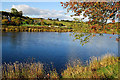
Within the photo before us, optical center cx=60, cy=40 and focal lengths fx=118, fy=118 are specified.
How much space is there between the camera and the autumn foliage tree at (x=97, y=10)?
636cm

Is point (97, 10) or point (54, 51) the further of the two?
point (54, 51)

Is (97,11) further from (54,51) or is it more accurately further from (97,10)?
(54,51)

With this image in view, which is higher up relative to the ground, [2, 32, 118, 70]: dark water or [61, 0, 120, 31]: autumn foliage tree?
[61, 0, 120, 31]: autumn foliage tree

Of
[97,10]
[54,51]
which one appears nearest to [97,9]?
[97,10]

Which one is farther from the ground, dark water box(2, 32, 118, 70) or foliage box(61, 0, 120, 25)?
foliage box(61, 0, 120, 25)

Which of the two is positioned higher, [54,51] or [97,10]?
[97,10]

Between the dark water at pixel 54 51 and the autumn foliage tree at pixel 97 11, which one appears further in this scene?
the dark water at pixel 54 51

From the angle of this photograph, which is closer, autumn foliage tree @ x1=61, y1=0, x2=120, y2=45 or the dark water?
autumn foliage tree @ x1=61, y1=0, x2=120, y2=45

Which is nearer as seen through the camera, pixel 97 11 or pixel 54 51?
pixel 97 11

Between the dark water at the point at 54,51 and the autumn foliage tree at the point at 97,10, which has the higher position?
the autumn foliage tree at the point at 97,10

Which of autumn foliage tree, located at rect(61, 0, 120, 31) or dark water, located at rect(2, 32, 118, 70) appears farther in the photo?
dark water, located at rect(2, 32, 118, 70)

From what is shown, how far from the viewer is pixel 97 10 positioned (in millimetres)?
6418

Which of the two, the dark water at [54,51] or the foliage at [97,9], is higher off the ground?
the foliage at [97,9]

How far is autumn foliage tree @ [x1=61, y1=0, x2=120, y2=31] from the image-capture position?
6.36 metres
